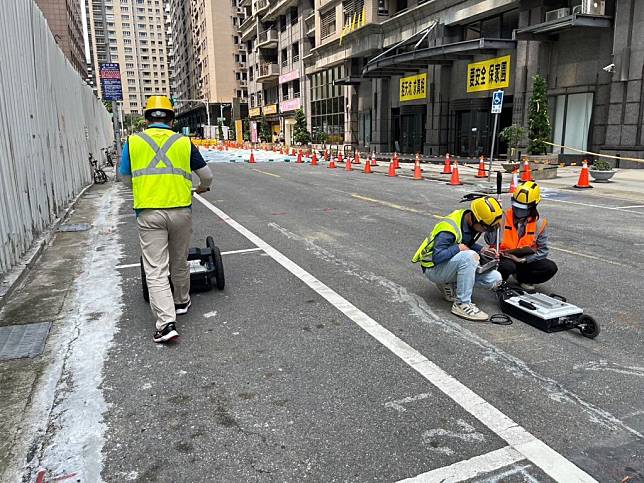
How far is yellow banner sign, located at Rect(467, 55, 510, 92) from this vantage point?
27.1m

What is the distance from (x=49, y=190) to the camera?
34.3 feet


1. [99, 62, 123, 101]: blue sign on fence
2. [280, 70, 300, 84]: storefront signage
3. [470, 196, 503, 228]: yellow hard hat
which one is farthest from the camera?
[280, 70, 300, 84]: storefront signage

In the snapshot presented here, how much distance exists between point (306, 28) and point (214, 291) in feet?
187

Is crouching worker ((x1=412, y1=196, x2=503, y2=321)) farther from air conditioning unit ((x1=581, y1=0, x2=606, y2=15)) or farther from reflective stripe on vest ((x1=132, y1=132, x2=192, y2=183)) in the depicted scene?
air conditioning unit ((x1=581, y1=0, x2=606, y2=15))

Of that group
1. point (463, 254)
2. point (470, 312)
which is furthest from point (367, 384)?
point (463, 254)

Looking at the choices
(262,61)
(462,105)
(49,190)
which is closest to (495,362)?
(49,190)

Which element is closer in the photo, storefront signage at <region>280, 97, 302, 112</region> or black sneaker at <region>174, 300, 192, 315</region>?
black sneaker at <region>174, 300, 192, 315</region>

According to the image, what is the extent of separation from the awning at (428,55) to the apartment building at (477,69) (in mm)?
61

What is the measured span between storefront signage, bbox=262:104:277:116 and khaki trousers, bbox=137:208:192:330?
66.9 meters

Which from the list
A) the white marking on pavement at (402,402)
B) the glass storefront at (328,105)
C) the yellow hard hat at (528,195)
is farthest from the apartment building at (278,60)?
the white marking on pavement at (402,402)

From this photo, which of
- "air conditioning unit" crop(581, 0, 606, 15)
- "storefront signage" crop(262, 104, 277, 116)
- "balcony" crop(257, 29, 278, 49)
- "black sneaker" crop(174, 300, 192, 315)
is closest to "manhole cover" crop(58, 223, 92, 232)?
"black sneaker" crop(174, 300, 192, 315)

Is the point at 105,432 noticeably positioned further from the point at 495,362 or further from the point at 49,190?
the point at 49,190

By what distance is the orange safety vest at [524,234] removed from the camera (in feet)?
19.1

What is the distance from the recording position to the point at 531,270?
5730 mm
